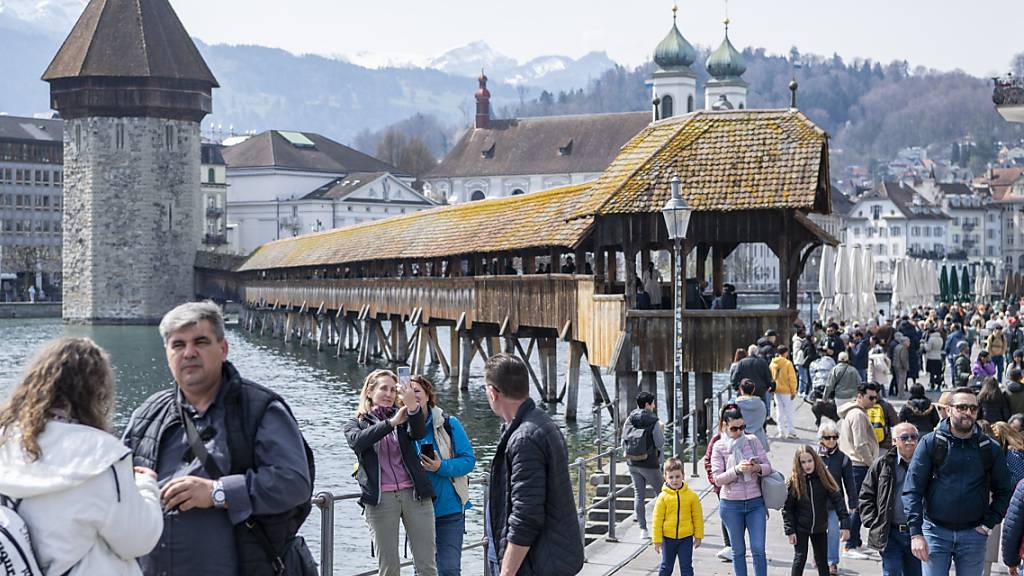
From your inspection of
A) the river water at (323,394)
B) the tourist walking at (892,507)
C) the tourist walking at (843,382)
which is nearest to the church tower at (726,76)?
the river water at (323,394)

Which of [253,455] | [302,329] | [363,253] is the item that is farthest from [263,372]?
[253,455]

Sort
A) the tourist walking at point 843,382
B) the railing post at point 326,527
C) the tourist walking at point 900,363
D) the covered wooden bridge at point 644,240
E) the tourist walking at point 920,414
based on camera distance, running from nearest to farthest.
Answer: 1. the railing post at point 326,527
2. the tourist walking at point 920,414
3. the tourist walking at point 843,382
4. the covered wooden bridge at point 644,240
5. the tourist walking at point 900,363

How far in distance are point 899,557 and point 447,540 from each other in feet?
8.56

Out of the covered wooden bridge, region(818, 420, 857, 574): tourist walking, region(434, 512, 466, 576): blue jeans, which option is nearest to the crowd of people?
region(434, 512, 466, 576): blue jeans

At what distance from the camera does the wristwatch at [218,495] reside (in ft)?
16.1

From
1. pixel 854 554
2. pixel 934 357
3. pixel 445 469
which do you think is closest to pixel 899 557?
pixel 854 554

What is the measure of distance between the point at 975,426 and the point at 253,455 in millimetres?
4394

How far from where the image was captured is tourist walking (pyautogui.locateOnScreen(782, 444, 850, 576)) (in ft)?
33.2

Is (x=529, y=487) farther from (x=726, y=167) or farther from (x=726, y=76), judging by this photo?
(x=726, y=76)

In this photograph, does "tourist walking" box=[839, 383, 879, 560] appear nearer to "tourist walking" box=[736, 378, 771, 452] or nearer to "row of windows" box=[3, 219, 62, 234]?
"tourist walking" box=[736, 378, 771, 452]

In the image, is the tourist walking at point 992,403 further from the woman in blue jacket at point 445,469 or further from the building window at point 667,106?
the building window at point 667,106

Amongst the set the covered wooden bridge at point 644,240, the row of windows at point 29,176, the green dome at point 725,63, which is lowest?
the covered wooden bridge at point 644,240

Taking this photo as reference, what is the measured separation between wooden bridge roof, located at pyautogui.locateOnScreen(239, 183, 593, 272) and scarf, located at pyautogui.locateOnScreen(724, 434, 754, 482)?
515 inches

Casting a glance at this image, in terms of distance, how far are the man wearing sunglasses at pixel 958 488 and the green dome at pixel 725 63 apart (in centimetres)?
11305
